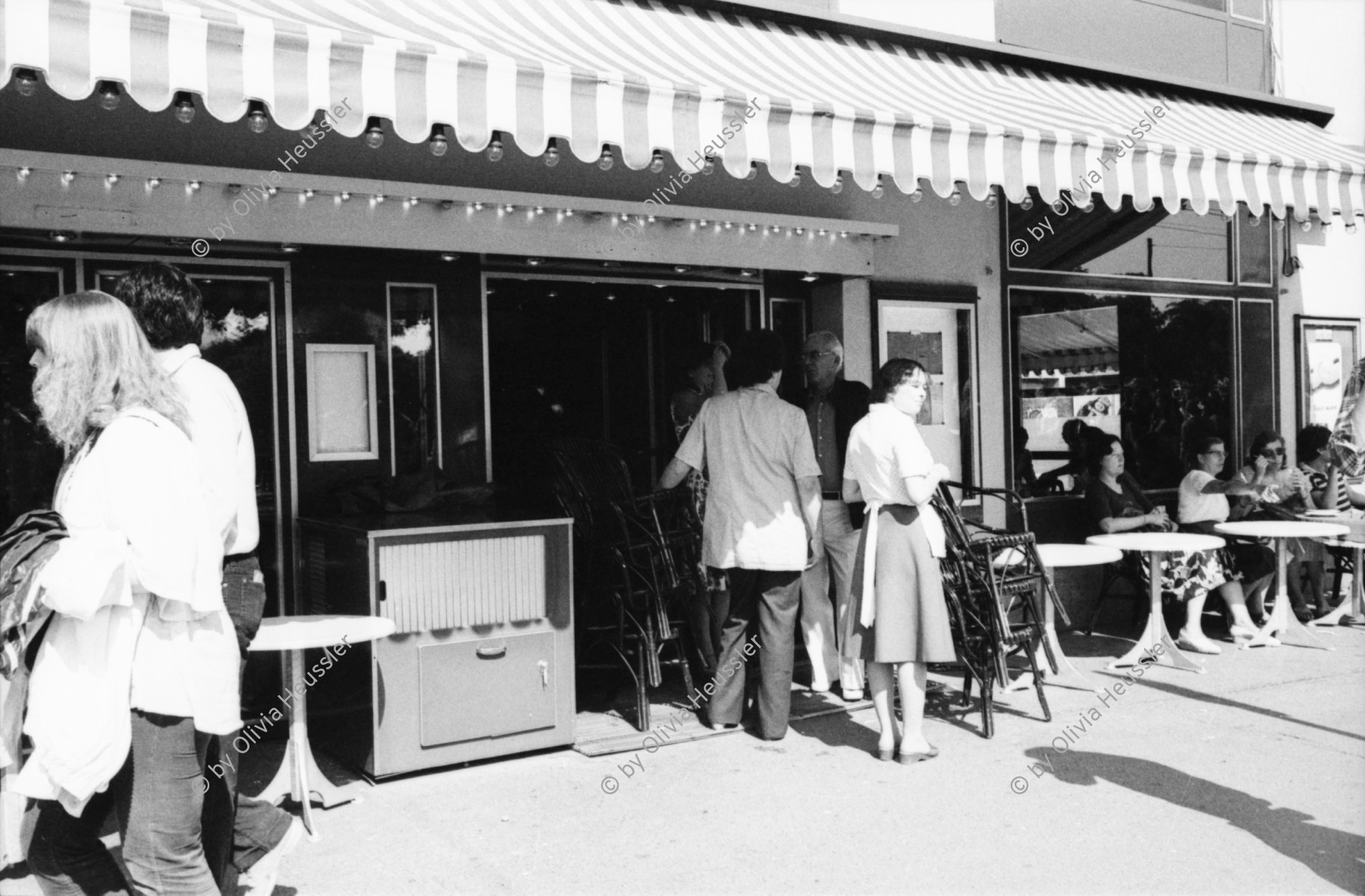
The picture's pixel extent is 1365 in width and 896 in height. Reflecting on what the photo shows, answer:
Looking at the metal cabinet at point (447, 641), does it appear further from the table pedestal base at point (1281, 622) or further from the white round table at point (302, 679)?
the table pedestal base at point (1281, 622)

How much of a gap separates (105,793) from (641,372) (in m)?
5.44

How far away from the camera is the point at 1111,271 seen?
345 inches

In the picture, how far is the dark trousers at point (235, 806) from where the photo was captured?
330 centimetres

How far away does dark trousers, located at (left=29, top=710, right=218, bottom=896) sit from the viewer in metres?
2.82

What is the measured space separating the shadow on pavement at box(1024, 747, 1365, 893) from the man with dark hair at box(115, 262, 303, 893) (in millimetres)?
3131

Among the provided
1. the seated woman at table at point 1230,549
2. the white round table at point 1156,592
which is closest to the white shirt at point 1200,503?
the seated woman at table at point 1230,549

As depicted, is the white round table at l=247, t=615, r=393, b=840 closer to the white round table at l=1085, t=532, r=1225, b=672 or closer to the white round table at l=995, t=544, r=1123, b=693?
the white round table at l=995, t=544, r=1123, b=693

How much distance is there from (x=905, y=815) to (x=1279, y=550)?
4.43 m

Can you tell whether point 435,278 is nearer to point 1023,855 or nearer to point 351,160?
point 351,160

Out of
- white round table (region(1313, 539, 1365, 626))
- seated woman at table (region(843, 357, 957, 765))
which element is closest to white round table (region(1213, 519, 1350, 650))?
white round table (region(1313, 539, 1365, 626))

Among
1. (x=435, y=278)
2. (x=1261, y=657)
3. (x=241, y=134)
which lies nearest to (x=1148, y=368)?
(x=1261, y=657)

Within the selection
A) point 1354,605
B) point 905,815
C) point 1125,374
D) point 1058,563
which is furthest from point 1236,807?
point 1125,374

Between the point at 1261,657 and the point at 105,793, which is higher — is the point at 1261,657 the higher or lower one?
the lower one

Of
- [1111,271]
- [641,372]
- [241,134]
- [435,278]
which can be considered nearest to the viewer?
[241,134]
